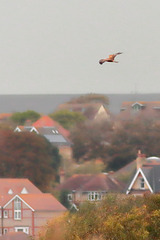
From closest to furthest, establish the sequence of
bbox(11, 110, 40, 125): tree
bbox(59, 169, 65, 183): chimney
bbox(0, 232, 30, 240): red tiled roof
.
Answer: bbox(0, 232, 30, 240): red tiled roof, bbox(59, 169, 65, 183): chimney, bbox(11, 110, 40, 125): tree

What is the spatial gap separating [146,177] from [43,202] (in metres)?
4.48

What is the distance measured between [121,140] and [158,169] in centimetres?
427

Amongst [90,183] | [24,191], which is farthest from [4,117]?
[90,183]

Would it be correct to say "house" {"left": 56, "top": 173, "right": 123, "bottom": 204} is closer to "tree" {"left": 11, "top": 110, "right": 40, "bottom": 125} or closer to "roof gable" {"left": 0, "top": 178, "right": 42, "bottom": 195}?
"roof gable" {"left": 0, "top": 178, "right": 42, "bottom": 195}

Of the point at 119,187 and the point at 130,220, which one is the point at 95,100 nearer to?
the point at 119,187

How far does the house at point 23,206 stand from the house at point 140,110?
4.32 metres

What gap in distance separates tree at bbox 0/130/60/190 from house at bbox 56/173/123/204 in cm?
74

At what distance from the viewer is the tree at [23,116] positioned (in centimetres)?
6750

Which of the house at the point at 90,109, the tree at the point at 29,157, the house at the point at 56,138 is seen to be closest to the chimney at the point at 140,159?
the house at the point at 90,109

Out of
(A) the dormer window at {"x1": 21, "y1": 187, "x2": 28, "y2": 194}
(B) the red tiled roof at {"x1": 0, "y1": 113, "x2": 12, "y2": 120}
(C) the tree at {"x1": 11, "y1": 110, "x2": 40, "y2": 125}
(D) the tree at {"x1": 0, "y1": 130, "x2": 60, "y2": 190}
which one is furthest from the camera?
(C) the tree at {"x1": 11, "y1": 110, "x2": 40, "y2": 125}

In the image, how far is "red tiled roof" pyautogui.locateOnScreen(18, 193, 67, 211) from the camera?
58.3 meters

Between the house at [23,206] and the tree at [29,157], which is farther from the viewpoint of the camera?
the tree at [29,157]

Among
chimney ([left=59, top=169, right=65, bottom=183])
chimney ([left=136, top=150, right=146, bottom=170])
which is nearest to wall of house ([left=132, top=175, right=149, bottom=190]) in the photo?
chimney ([left=136, top=150, right=146, bottom=170])

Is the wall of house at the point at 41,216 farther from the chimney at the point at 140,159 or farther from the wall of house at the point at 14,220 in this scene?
the chimney at the point at 140,159
